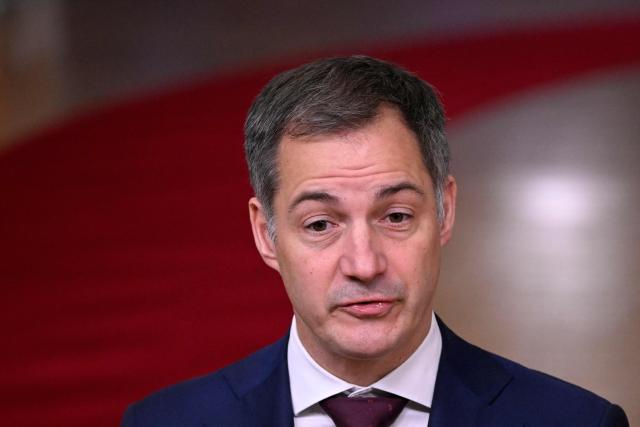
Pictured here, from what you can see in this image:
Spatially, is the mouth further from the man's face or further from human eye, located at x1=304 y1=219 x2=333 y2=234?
human eye, located at x1=304 y1=219 x2=333 y2=234

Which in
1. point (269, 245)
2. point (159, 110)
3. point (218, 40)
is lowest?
point (269, 245)

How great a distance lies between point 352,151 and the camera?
6.72 feet

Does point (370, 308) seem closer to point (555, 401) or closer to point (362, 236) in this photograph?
point (362, 236)

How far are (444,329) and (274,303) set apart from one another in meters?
2.39

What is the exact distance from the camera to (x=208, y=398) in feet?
7.44

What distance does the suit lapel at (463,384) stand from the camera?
211cm

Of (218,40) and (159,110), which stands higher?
(218,40)

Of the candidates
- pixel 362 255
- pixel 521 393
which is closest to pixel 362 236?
pixel 362 255

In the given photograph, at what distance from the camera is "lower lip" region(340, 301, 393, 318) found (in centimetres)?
201

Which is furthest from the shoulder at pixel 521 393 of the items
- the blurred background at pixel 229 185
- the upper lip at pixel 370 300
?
the blurred background at pixel 229 185

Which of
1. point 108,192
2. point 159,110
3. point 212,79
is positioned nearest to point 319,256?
point 108,192

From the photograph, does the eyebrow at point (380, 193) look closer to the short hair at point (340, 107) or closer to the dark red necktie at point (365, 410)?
the short hair at point (340, 107)

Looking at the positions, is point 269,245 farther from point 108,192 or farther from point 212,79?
point 212,79

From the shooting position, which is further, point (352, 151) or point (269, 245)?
point (269, 245)
